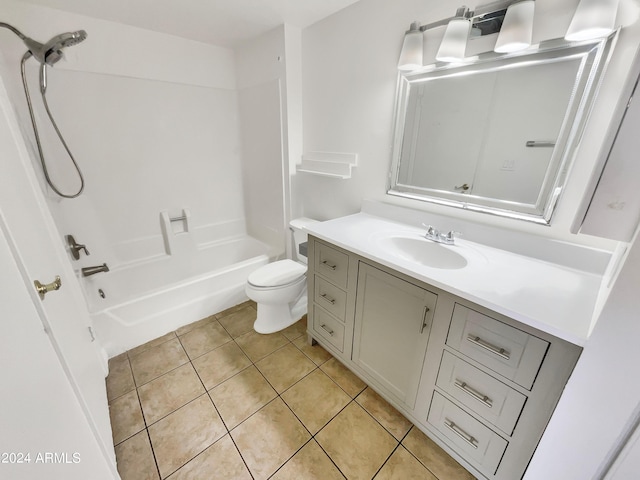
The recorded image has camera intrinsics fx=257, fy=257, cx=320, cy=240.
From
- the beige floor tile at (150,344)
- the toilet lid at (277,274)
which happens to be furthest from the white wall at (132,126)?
the toilet lid at (277,274)

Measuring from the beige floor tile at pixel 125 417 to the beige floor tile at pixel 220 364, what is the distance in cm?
31

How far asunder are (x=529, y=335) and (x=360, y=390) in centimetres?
95

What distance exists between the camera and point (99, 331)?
1.56 meters

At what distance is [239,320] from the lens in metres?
1.97

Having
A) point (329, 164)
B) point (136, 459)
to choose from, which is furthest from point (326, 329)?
point (329, 164)

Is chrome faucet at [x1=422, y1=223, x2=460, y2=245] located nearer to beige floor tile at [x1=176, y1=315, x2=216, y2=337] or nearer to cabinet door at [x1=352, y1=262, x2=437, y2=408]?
cabinet door at [x1=352, y1=262, x2=437, y2=408]

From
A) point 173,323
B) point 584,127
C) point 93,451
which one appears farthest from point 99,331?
point 584,127

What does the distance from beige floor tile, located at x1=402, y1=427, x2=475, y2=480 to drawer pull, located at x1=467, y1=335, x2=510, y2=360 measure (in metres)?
0.64

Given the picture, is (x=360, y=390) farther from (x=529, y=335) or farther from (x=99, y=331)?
(x=99, y=331)

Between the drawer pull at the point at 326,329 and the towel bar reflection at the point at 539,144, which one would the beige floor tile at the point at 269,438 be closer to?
the drawer pull at the point at 326,329

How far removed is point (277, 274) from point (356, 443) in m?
1.06

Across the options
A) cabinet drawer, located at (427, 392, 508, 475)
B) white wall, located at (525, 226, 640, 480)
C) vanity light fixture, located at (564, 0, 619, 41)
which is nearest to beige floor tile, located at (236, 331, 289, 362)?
cabinet drawer, located at (427, 392, 508, 475)

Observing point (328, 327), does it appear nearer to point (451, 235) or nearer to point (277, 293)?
point (277, 293)

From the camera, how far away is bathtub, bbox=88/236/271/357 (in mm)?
1613
